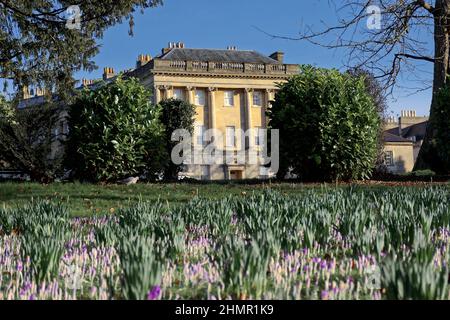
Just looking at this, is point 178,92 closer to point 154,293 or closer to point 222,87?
point 222,87

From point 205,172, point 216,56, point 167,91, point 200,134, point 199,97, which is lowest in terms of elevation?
point 205,172

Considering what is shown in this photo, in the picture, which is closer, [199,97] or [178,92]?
[178,92]

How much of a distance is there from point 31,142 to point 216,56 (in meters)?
39.5

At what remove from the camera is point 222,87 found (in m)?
55.4

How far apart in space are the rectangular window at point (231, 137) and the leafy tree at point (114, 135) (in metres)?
37.4

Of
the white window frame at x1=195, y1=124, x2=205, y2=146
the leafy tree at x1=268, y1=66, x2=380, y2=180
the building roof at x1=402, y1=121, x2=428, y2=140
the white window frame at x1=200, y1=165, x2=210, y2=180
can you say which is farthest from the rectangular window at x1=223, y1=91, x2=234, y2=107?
the leafy tree at x1=268, y1=66, x2=380, y2=180

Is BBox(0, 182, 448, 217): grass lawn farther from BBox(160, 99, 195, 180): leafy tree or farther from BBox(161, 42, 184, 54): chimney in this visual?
BBox(161, 42, 184, 54): chimney

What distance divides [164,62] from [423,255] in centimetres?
5047

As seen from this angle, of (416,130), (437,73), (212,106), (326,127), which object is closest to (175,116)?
(326,127)

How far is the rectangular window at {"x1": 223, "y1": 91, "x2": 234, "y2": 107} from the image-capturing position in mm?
56219

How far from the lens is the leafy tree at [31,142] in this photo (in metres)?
19.0

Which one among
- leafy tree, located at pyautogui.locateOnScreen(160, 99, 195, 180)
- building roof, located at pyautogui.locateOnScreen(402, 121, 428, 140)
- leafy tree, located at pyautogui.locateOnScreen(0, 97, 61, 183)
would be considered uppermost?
building roof, located at pyautogui.locateOnScreen(402, 121, 428, 140)
